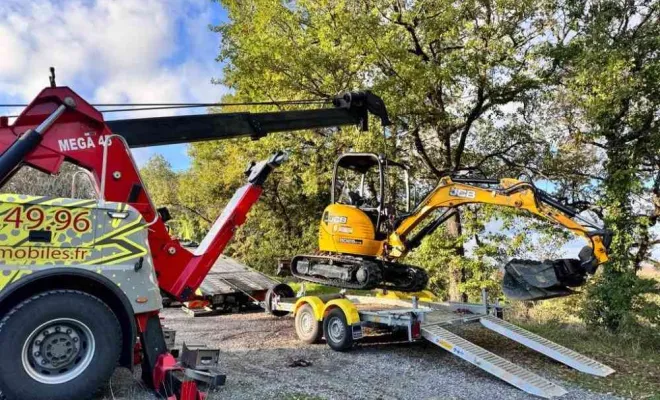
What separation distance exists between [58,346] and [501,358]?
16.8 feet

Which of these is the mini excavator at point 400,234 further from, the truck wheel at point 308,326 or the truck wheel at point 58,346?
the truck wheel at point 58,346

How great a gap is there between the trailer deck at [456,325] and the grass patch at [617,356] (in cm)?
22

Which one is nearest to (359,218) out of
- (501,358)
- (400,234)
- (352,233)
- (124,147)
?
(352,233)

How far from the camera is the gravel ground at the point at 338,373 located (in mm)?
5805

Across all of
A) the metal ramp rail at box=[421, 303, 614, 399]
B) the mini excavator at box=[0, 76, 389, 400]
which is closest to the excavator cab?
the metal ramp rail at box=[421, 303, 614, 399]

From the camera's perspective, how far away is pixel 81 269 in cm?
484

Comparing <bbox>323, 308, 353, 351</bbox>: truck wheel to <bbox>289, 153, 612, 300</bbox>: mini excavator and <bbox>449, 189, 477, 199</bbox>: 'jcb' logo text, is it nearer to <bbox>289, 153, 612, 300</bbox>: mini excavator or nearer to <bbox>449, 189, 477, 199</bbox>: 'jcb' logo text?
<bbox>289, 153, 612, 300</bbox>: mini excavator

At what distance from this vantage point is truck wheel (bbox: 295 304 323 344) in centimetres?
856

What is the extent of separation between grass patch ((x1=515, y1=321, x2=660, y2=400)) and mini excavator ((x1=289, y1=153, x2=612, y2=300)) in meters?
1.25

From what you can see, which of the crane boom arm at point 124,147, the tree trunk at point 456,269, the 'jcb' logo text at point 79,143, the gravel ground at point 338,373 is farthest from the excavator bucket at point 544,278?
the tree trunk at point 456,269

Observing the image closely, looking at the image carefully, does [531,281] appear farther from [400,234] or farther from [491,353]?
[400,234]

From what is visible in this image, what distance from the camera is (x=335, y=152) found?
1605 cm

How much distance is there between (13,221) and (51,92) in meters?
1.72

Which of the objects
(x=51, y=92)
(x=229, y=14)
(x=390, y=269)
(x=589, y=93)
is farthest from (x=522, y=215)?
(x=51, y=92)
